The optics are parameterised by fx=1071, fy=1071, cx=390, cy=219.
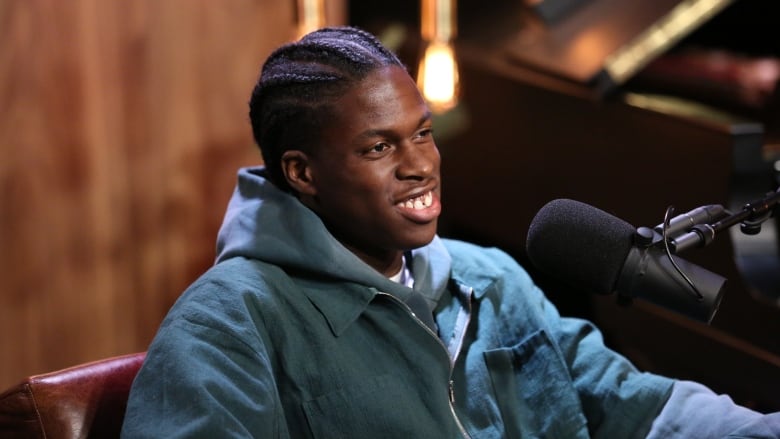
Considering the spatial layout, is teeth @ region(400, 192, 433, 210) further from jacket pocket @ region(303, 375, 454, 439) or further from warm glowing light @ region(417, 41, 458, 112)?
warm glowing light @ region(417, 41, 458, 112)

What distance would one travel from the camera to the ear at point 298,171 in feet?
5.20

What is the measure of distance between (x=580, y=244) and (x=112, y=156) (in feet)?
5.92

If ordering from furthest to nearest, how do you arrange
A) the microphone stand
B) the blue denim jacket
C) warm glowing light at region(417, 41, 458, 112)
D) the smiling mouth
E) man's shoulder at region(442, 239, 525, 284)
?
1. warm glowing light at region(417, 41, 458, 112)
2. man's shoulder at region(442, 239, 525, 284)
3. the smiling mouth
4. the blue denim jacket
5. the microphone stand

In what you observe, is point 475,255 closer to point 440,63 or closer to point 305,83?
point 305,83

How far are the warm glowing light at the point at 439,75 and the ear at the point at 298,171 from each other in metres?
1.45

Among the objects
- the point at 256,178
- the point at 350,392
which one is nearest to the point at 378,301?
the point at 350,392

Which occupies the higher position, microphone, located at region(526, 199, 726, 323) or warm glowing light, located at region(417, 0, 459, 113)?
warm glowing light, located at region(417, 0, 459, 113)

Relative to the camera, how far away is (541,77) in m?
3.12

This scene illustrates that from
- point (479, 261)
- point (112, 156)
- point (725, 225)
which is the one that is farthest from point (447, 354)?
point (112, 156)

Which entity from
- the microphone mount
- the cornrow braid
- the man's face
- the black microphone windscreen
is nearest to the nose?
the man's face

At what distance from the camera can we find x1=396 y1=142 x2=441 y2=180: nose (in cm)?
153

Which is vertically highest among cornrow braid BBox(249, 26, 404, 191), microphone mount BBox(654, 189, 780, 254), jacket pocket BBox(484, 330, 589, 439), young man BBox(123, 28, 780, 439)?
cornrow braid BBox(249, 26, 404, 191)

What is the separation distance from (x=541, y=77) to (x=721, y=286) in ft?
6.36

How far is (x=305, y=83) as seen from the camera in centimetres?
155
